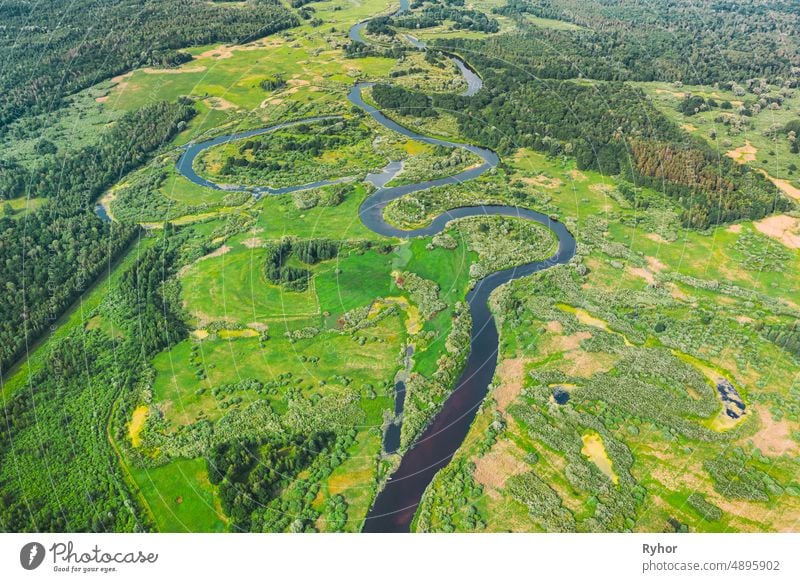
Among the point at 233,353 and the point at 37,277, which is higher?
the point at 37,277

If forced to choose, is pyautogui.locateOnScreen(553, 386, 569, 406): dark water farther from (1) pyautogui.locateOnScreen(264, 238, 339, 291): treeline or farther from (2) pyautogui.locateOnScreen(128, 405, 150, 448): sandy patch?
(2) pyautogui.locateOnScreen(128, 405, 150, 448): sandy patch

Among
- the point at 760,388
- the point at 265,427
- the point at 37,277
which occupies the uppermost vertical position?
the point at 37,277

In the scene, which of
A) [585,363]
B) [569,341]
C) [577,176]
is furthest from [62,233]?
[577,176]

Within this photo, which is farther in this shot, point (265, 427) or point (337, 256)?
point (337, 256)

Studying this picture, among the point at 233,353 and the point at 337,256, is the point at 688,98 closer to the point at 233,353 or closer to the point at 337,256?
the point at 337,256

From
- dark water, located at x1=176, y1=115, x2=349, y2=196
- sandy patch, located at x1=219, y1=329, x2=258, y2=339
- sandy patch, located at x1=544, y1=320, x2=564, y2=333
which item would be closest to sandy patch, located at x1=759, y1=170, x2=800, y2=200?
sandy patch, located at x1=544, y1=320, x2=564, y2=333

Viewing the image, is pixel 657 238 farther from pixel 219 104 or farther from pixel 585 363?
pixel 219 104

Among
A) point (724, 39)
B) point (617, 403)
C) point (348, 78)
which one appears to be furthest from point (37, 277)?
point (724, 39)

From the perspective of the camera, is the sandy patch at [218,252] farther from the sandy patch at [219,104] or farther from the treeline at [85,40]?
the treeline at [85,40]
